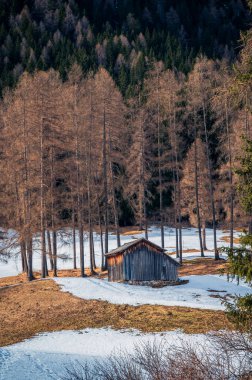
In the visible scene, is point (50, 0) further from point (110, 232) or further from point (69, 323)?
point (69, 323)

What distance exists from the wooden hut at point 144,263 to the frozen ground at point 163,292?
1175 millimetres

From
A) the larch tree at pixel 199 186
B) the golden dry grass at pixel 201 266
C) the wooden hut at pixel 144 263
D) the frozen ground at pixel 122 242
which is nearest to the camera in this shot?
the wooden hut at pixel 144 263

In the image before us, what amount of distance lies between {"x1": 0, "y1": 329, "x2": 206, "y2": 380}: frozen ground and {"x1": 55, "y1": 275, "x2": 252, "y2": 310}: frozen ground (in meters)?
5.68

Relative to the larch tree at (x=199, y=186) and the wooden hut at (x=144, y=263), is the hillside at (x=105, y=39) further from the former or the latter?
the wooden hut at (x=144, y=263)

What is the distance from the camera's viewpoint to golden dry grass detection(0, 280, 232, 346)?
18.5 metres

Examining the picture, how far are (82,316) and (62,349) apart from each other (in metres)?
5.22

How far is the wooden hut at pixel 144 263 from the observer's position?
97.7ft

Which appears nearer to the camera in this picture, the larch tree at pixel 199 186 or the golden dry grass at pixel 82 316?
the golden dry grass at pixel 82 316

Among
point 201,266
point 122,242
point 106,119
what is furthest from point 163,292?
point 122,242

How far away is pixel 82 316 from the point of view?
832 inches

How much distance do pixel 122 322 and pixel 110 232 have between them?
38879 millimetres

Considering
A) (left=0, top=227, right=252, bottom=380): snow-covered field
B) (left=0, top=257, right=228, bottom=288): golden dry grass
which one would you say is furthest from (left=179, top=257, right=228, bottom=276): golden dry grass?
(left=0, top=227, right=252, bottom=380): snow-covered field

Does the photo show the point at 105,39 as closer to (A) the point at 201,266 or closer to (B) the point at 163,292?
(A) the point at 201,266

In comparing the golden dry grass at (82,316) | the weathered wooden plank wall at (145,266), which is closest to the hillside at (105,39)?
the weathered wooden plank wall at (145,266)
